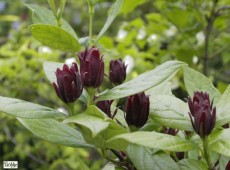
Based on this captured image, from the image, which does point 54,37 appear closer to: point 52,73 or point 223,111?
point 52,73

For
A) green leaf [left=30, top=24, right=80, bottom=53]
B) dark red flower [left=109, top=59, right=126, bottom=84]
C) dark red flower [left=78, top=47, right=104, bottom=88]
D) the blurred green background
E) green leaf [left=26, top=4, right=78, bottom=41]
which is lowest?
the blurred green background

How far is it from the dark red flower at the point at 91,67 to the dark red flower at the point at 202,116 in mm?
142

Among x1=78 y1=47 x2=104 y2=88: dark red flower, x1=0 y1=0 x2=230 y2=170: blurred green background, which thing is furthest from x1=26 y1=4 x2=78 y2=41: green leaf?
x1=78 y1=47 x2=104 y2=88: dark red flower

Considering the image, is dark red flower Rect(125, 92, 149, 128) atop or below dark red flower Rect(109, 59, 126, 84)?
below

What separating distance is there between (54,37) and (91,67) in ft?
0.34

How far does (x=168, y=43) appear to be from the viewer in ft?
7.15

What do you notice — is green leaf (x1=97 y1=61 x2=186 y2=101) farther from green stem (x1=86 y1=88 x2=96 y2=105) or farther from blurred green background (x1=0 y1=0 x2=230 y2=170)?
blurred green background (x1=0 y1=0 x2=230 y2=170)

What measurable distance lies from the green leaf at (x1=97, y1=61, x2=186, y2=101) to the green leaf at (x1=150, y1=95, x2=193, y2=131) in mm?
47

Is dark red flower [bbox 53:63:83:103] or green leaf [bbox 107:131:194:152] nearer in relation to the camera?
green leaf [bbox 107:131:194:152]

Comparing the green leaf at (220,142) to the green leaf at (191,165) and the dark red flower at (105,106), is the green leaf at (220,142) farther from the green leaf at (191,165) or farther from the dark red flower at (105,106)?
the dark red flower at (105,106)

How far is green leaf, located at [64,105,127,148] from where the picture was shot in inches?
23.4

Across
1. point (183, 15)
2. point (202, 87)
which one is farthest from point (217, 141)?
point (183, 15)

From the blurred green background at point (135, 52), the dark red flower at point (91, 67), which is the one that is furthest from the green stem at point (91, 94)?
the blurred green background at point (135, 52)

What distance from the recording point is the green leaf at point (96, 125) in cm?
59
